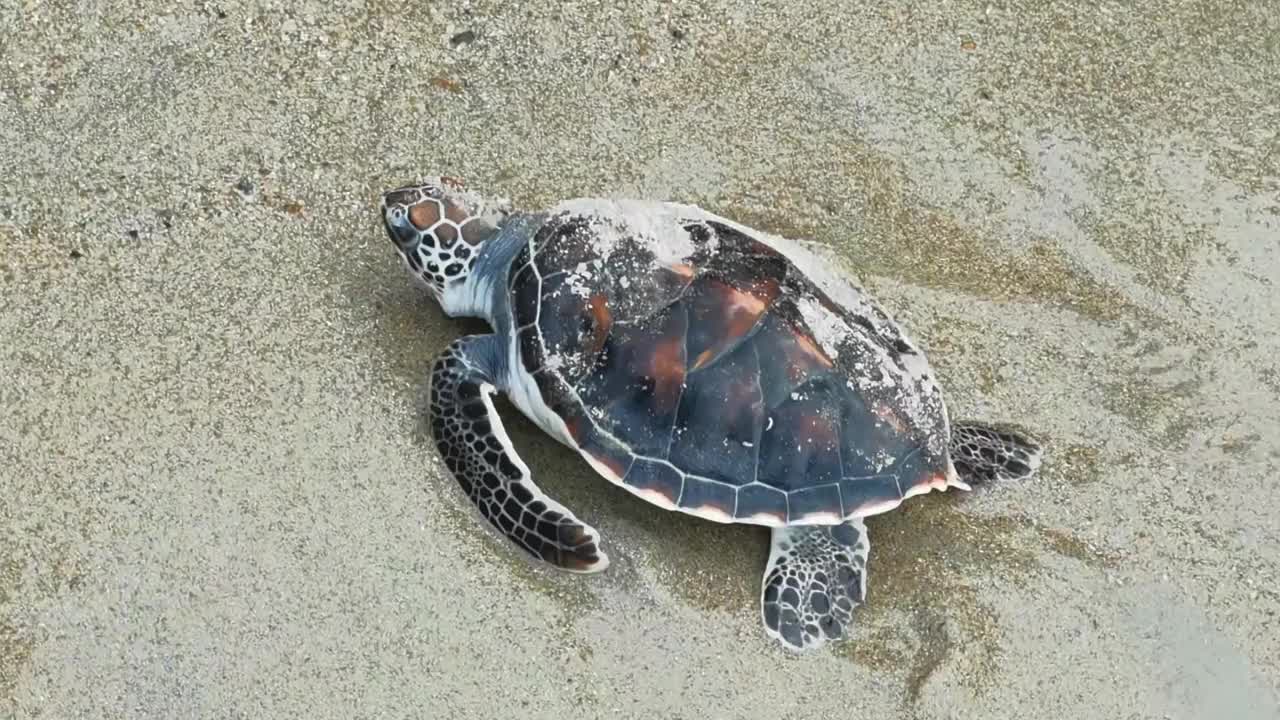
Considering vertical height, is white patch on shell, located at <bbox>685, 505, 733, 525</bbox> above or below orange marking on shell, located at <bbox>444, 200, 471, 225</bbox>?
below

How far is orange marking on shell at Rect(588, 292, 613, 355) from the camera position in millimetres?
2572

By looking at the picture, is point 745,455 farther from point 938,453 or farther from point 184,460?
point 184,460

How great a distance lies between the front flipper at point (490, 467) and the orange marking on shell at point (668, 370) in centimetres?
38

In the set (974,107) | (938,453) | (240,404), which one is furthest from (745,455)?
(974,107)

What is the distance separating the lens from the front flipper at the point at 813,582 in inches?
A: 99.4

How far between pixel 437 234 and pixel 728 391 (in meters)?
0.95

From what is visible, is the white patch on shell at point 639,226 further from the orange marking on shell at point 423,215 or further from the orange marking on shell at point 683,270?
the orange marking on shell at point 423,215

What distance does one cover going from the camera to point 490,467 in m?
2.57

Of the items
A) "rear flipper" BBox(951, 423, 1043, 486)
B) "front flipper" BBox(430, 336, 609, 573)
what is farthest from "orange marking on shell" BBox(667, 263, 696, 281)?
"rear flipper" BBox(951, 423, 1043, 486)

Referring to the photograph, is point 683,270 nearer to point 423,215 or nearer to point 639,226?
point 639,226

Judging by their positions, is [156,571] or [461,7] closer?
[156,571]

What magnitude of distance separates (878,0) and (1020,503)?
6.25 feet

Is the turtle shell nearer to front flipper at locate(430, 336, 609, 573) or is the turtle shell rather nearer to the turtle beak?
front flipper at locate(430, 336, 609, 573)

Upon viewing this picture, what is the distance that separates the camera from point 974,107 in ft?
11.5
